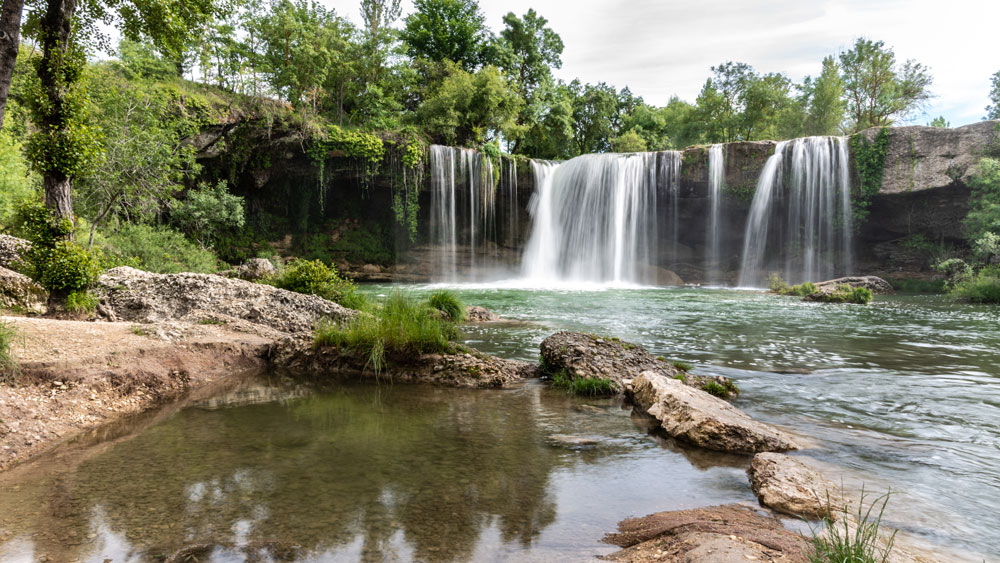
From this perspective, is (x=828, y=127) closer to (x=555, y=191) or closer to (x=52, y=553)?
(x=555, y=191)

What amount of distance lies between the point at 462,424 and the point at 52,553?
3.04 meters

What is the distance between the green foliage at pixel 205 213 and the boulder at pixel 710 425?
72.0 feet

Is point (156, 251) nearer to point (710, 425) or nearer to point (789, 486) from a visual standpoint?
point (710, 425)

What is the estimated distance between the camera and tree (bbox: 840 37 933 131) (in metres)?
36.5

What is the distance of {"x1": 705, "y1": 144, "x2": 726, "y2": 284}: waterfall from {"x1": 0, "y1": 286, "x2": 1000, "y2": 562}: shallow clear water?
23.6 metres

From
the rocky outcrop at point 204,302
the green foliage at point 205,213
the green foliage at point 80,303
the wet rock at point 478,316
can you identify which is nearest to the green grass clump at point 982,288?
the wet rock at point 478,316

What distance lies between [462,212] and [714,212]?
15.7m

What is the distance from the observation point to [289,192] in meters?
29.1

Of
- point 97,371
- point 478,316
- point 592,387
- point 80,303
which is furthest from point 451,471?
point 478,316

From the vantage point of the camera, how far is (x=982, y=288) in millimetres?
18547

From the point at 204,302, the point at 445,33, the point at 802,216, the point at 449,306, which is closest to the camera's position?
the point at 204,302

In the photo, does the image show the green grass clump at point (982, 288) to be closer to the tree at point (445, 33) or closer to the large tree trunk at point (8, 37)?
the large tree trunk at point (8, 37)

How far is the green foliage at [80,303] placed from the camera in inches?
322

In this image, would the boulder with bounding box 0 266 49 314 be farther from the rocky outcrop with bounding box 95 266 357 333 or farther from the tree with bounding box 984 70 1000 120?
the tree with bounding box 984 70 1000 120
